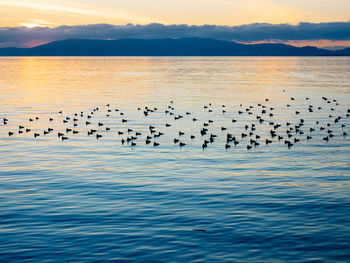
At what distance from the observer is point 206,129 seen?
46.1m

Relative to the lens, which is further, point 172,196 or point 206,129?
point 206,129

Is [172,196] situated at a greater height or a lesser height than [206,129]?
lesser

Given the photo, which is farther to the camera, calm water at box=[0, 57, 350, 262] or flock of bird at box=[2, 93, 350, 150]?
flock of bird at box=[2, 93, 350, 150]

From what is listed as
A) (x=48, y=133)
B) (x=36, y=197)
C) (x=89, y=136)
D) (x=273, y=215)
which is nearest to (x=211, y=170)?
(x=273, y=215)

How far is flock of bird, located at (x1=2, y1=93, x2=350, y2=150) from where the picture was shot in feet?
143

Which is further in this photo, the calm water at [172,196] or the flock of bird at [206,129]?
the flock of bird at [206,129]

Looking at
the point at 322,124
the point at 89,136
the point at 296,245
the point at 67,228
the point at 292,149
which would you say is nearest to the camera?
the point at 296,245

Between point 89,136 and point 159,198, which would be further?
point 89,136

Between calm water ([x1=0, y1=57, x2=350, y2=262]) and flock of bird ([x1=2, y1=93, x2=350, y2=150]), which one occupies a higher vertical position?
flock of bird ([x1=2, y1=93, x2=350, y2=150])

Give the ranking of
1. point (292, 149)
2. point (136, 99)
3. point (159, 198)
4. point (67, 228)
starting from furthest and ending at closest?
point (136, 99) < point (292, 149) < point (159, 198) < point (67, 228)

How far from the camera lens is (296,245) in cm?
1950

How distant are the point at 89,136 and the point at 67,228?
25752mm

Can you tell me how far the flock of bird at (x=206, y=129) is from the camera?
4356 centimetres

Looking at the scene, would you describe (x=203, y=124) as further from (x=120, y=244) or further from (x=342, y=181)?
(x=120, y=244)
